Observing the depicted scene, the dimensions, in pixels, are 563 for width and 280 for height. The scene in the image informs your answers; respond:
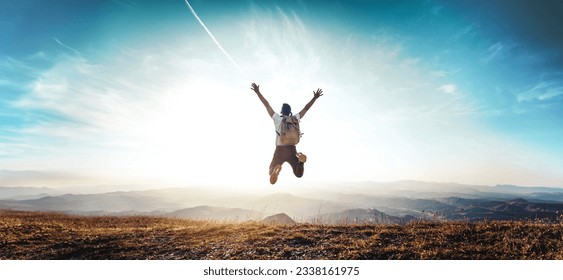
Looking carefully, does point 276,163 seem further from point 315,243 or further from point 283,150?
point 315,243

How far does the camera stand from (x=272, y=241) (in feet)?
32.9

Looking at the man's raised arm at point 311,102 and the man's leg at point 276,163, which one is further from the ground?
the man's raised arm at point 311,102

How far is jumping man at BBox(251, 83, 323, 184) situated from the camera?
409 inches

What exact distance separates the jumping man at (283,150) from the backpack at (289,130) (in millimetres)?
113

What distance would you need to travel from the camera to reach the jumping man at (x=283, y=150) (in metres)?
10.4

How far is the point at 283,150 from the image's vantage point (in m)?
10.6

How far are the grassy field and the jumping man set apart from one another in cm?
205

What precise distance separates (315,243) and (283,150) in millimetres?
3023

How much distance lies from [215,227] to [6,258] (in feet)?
22.7

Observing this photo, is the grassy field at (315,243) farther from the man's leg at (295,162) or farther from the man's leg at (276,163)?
the man's leg at (295,162)

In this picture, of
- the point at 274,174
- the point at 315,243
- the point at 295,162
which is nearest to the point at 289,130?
the point at 295,162

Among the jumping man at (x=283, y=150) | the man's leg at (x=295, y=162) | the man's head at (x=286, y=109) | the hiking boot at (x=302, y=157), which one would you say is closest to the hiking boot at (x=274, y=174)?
the jumping man at (x=283, y=150)
